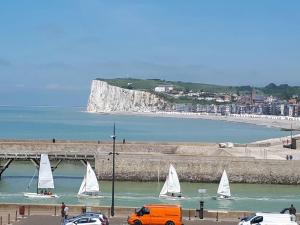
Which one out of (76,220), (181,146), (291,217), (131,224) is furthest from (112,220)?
(181,146)

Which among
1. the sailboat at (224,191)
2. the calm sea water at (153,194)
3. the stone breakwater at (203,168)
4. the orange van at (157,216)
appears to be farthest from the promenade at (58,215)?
the stone breakwater at (203,168)

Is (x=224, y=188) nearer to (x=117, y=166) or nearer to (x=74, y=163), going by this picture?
(x=117, y=166)

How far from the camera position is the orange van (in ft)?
87.9

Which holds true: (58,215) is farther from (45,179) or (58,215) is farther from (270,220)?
(45,179)

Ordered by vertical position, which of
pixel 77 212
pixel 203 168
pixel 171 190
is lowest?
pixel 77 212

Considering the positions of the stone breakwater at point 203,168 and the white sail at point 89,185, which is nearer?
the white sail at point 89,185

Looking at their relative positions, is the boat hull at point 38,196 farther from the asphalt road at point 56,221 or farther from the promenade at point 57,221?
the asphalt road at point 56,221

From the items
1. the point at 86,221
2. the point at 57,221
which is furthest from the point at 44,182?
the point at 86,221

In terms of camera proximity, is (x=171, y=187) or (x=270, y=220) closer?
(x=270, y=220)

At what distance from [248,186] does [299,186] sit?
3470 millimetres

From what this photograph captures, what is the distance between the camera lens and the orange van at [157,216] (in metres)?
26.8

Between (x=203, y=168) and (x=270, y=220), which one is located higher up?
(x=203, y=168)

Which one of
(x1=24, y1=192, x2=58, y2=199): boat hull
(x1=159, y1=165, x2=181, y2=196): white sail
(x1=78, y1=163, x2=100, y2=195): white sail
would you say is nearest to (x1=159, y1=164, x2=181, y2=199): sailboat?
(x1=159, y1=165, x2=181, y2=196): white sail

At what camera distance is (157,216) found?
88.3 feet
